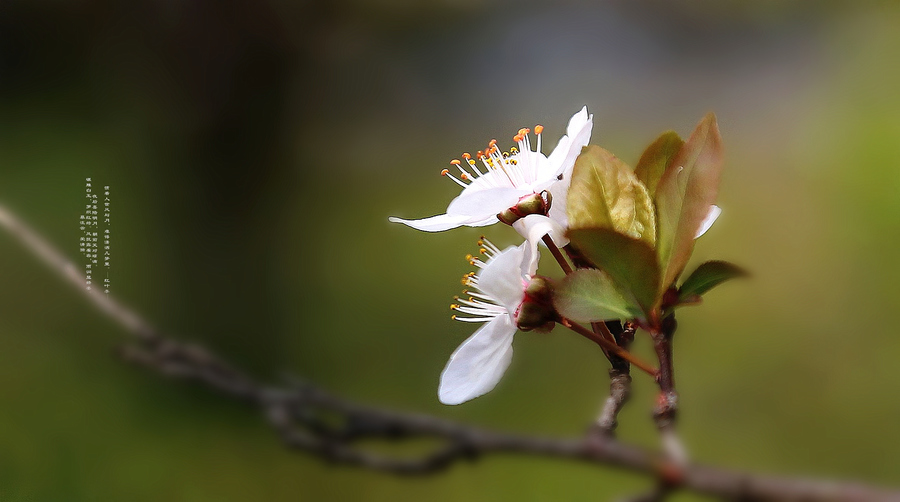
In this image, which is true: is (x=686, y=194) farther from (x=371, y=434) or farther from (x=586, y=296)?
(x=371, y=434)

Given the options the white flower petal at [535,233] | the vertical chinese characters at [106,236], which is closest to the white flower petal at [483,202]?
the white flower petal at [535,233]

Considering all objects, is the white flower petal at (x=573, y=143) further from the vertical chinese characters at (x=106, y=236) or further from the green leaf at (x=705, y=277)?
the vertical chinese characters at (x=106, y=236)

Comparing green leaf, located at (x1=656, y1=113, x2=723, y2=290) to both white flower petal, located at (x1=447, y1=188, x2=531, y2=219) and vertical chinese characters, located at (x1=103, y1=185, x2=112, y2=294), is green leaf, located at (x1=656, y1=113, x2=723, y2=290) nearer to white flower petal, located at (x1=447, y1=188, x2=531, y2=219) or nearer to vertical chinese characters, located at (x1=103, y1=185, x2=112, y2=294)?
white flower petal, located at (x1=447, y1=188, x2=531, y2=219)

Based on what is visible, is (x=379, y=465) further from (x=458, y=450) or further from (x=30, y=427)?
(x=30, y=427)

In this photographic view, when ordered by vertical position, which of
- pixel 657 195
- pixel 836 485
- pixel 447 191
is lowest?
pixel 836 485

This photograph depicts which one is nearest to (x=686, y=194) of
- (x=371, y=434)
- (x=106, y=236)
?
(x=371, y=434)

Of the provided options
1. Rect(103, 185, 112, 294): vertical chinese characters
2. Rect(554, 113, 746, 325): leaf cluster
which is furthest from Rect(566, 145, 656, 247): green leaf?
Rect(103, 185, 112, 294): vertical chinese characters

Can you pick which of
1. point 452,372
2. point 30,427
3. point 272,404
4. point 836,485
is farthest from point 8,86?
point 836,485
